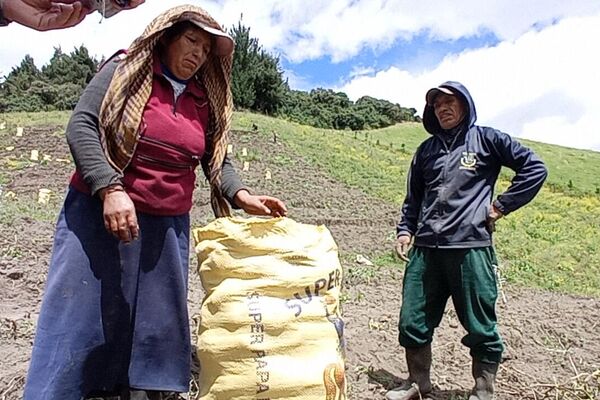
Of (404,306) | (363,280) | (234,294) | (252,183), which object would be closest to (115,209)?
(234,294)

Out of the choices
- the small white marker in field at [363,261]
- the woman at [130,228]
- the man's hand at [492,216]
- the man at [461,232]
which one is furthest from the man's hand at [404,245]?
the small white marker in field at [363,261]

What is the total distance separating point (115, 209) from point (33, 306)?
2600 millimetres

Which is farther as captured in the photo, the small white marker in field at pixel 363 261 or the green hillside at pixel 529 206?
the green hillside at pixel 529 206

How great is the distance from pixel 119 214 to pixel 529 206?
46.6ft

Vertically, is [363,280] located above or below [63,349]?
below

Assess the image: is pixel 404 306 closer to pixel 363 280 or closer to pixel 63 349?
pixel 63 349

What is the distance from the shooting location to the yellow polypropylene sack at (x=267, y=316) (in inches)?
78.6

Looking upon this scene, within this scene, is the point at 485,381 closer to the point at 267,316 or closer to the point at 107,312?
the point at 267,316

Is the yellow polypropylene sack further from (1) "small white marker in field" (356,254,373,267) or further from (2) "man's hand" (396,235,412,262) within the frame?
(1) "small white marker in field" (356,254,373,267)

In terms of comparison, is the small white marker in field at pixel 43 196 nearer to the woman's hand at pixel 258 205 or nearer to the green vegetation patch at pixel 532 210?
the green vegetation patch at pixel 532 210

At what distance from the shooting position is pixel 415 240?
3.07 metres

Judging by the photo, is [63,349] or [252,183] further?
[252,183]

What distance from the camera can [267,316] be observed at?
2016 millimetres

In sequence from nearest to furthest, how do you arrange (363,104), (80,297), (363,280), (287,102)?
(80,297)
(363,280)
(287,102)
(363,104)
